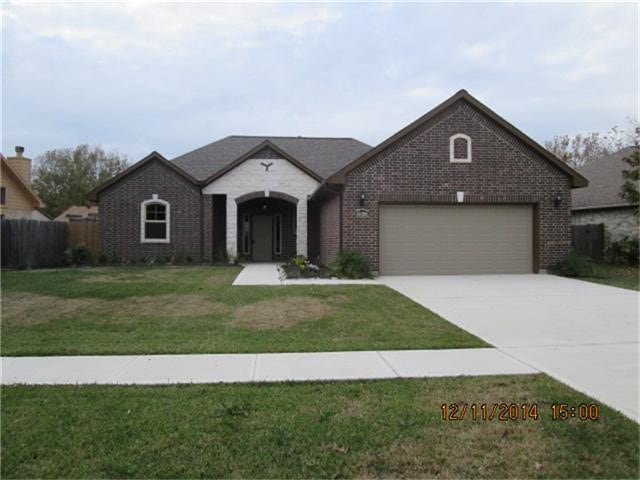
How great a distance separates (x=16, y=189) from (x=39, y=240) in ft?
41.8

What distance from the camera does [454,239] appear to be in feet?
47.0

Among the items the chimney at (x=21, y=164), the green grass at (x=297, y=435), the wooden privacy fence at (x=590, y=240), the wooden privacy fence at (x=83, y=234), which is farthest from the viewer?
the chimney at (x=21, y=164)

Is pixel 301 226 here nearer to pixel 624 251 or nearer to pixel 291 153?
pixel 291 153

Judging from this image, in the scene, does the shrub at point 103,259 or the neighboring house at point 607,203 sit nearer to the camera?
the shrub at point 103,259

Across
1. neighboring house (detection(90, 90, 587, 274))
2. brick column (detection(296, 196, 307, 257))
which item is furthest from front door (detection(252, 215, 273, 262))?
neighboring house (detection(90, 90, 587, 274))

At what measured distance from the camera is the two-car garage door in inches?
558

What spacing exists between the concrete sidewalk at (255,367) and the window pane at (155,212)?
44.1ft

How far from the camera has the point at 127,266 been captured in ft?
57.2

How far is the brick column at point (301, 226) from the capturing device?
1880 centimetres

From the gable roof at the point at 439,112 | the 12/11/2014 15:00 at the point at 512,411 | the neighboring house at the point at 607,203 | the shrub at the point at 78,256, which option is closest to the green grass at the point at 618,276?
the neighboring house at the point at 607,203

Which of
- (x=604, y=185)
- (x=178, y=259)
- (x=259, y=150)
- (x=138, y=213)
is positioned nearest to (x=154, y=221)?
(x=138, y=213)

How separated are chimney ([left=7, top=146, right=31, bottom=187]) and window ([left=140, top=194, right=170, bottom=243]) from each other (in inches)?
615

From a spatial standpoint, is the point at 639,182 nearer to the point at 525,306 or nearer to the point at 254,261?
the point at 525,306

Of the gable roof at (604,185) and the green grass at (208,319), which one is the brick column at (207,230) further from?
the gable roof at (604,185)
